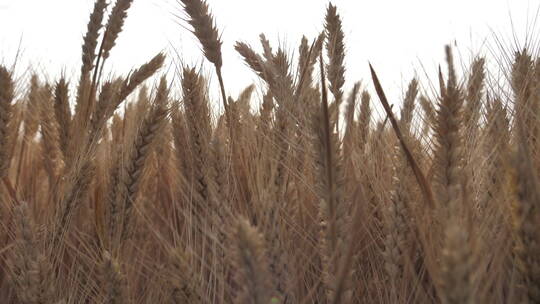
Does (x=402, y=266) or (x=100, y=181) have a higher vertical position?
(x=100, y=181)

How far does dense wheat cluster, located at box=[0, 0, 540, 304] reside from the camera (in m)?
0.86

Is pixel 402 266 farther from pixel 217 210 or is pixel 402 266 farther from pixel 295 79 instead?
pixel 295 79

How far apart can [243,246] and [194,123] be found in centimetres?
87

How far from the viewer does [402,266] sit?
1.13 metres

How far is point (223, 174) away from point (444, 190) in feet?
1.77

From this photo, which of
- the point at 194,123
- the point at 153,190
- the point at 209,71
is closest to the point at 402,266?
the point at 194,123

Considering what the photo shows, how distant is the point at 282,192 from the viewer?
3.87 ft

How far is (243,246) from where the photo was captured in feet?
2.15

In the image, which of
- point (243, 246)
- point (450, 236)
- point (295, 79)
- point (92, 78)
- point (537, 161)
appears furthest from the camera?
point (92, 78)

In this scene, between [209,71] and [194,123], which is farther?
[209,71]

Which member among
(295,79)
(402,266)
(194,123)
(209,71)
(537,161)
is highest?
(209,71)

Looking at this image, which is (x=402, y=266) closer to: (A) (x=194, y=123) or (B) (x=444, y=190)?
(B) (x=444, y=190)

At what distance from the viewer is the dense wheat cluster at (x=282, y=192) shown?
857 mm

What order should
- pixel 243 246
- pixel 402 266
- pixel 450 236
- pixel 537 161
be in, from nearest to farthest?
pixel 450 236, pixel 243 246, pixel 402 266, pixel 537 161
